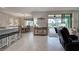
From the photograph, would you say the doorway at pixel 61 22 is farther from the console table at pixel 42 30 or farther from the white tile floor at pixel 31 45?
the console table at pixel 42 30

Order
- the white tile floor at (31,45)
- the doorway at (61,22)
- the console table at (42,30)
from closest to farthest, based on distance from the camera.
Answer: the doorway at (61,22)
the white tile floor at (31,45)
the console table at (42,30)

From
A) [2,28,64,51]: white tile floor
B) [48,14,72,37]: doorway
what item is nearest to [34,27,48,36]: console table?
[2,28,64,51]: white tile floor

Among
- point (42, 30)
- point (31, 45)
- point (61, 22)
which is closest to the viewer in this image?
point (61, 22)

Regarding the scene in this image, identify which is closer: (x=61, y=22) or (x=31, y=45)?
(x=61, y=22)

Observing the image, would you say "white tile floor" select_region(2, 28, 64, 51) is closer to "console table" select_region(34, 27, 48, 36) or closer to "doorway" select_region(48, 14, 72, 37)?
"console table" select_region(34, 27, 48, 36)

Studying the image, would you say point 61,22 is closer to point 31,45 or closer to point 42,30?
point 31,45

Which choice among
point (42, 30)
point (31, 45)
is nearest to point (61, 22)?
point (31, 45)

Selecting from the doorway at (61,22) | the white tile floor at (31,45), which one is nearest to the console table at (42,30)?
the white tile floor at (31,45)
